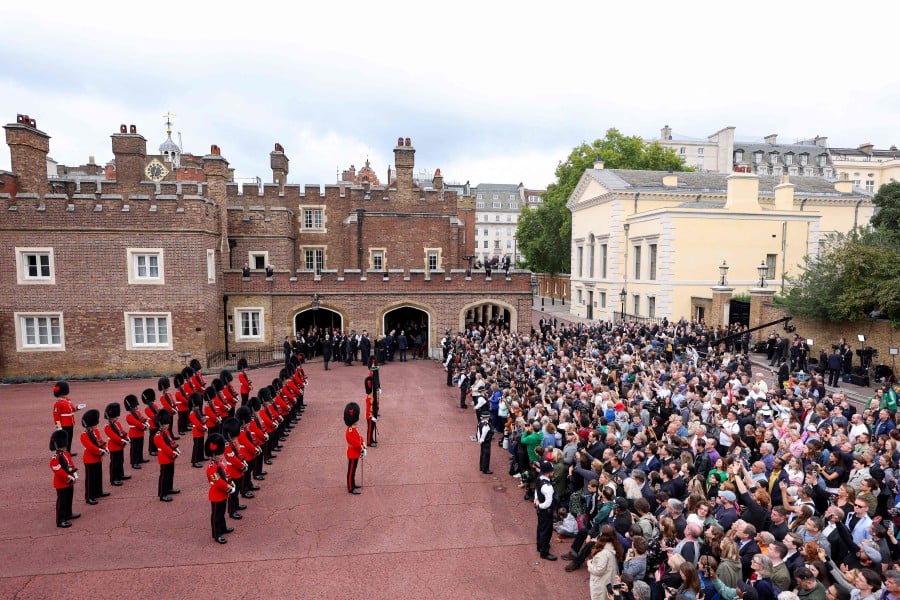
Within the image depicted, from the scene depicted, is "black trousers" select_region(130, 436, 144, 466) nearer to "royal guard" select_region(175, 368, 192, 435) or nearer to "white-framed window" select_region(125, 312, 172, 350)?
"royal guard" select_region(175, 368, 192, 435)

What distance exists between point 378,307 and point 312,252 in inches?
315

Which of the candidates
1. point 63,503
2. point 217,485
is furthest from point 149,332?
point 217,485

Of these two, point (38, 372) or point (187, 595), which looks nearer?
point (187, 595)

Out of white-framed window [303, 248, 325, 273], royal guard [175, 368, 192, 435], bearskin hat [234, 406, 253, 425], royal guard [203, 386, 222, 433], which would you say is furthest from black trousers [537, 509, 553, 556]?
white-framed window [303, 248, 325, 273]

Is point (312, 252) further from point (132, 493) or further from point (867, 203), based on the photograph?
point (867, 203)

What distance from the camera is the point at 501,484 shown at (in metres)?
11.2

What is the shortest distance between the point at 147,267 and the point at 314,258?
35.9 ft

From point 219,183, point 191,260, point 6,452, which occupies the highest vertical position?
point 219,183

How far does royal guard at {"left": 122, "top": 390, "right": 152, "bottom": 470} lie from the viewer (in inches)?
459

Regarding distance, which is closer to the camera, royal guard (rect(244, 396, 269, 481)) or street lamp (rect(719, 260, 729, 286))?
royal guard (rect(244, 396, 269, 481))

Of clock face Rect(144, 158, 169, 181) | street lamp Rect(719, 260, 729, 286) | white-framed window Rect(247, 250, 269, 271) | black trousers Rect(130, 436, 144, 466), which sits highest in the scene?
clock face Rect(144, 158, 169, 181)

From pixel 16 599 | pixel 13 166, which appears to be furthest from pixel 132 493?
pixel 13 166

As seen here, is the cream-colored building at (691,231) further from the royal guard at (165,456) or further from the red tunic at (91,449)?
the red tunic at (91,449)

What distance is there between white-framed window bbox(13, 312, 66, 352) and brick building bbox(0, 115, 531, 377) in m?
0.04
